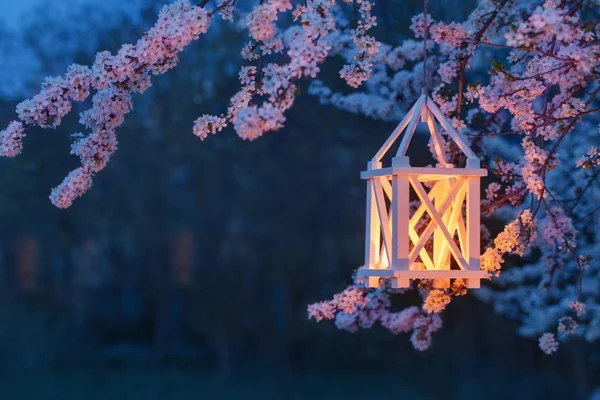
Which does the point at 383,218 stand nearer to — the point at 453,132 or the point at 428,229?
the point at 428,229

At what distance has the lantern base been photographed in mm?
1832

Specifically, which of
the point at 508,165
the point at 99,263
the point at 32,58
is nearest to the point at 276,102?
the point at 508,165

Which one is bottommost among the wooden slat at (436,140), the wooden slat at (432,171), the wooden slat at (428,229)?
the wooden slat at (428,229)

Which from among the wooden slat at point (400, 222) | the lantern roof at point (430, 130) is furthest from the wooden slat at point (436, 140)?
the wooden slat at point (400, 222)

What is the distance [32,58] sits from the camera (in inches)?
322

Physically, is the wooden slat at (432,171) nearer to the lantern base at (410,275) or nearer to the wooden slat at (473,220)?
the wooden slat at (473,220)

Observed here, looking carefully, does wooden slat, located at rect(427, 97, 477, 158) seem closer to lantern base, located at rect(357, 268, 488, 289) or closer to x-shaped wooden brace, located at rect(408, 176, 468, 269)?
x-shaped wooden brace, located at rect(408, 176, 468, 269)

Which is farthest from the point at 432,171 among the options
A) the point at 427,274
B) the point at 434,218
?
the point at 427,274

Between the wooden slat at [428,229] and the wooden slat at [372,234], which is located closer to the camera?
the wooden slat at [428,229]

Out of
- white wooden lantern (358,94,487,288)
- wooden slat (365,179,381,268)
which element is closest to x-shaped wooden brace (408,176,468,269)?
white wooden lantern (358,94,487,288)

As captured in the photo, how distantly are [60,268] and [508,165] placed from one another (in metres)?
7.16

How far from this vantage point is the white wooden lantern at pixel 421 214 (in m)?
1.87

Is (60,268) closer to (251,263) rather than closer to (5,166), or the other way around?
(5,166)

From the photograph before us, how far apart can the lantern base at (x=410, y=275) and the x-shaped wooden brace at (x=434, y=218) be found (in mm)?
30
